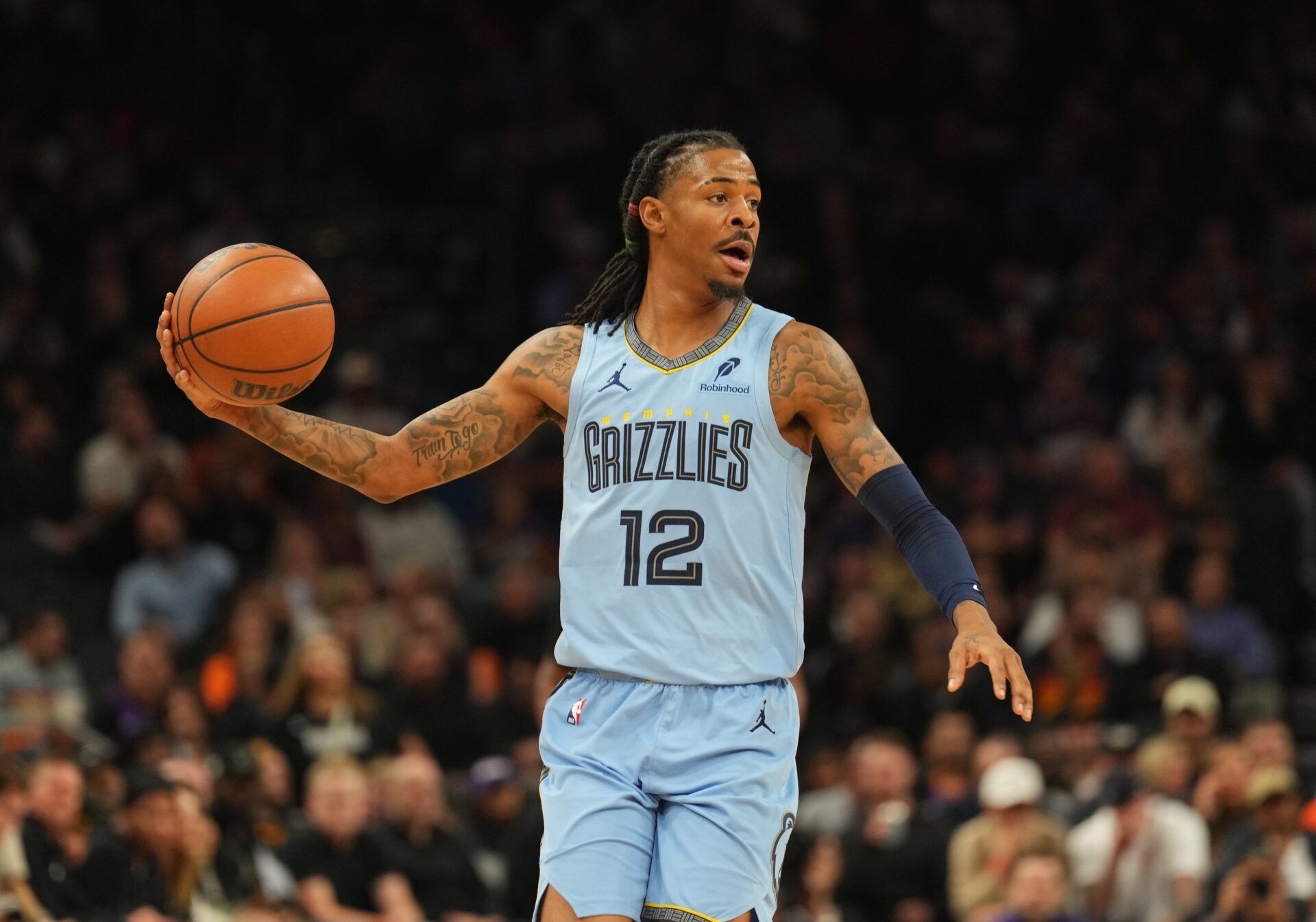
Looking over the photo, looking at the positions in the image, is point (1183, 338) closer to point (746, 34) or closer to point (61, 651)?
point (746, 34)

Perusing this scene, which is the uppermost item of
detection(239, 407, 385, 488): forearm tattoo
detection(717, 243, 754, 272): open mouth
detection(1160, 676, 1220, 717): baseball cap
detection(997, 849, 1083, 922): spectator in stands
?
detection(717, 243, 754, 272): open mouth

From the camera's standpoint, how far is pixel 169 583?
489 inches

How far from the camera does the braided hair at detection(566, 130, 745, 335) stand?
488 cm

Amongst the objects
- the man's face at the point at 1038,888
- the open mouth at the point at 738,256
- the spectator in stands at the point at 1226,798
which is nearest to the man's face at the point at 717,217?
the open mouth at the point at 738,256

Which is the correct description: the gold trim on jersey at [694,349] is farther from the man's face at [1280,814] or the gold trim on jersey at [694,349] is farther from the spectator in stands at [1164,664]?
the spectator in stands at [1164,664]

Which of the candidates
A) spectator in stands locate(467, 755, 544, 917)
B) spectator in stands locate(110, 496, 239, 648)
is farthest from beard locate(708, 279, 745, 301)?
spectator in stands locate(110, 496, 239, 648)

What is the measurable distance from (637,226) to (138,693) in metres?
7.09

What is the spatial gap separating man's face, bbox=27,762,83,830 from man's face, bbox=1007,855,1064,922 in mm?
4616

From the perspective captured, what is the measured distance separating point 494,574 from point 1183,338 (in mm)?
5358

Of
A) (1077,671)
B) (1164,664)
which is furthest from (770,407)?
(1164,664)

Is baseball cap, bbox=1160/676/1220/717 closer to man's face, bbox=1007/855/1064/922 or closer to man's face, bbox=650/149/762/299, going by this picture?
Answer: man's face, bbox=1007/855/1064/922

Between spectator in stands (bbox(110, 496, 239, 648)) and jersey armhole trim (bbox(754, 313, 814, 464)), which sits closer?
jersey armhole trim (bbox(754, 313, 814, 464))

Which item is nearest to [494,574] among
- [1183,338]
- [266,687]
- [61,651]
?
[266,687]

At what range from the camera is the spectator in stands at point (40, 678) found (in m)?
10.8
